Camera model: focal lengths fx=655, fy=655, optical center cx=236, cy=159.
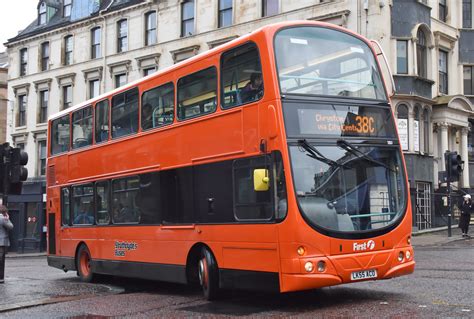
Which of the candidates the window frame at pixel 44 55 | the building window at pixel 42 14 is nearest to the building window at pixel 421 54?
the window frame at pixel 44 55

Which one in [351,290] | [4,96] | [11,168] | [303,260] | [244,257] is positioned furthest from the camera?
[4,96]

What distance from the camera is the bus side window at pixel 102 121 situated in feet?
46.2

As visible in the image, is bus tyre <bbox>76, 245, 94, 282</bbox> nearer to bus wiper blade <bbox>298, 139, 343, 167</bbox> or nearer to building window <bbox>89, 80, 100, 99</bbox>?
bus wiper blade <bbox>298, 139, 343, 167</bbox>

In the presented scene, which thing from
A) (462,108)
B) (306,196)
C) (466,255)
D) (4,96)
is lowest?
(466,255)

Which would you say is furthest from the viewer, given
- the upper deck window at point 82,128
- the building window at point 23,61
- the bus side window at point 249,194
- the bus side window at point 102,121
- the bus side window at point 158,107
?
the building window at point 23,61

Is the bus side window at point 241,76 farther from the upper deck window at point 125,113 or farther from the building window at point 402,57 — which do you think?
the building window at point 402,57

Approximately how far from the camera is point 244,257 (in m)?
9.72

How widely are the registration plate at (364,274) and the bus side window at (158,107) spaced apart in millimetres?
4467

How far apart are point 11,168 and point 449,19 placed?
25.3m

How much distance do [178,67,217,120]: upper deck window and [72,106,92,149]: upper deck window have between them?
13.0ft

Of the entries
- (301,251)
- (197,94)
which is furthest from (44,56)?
(301,251)

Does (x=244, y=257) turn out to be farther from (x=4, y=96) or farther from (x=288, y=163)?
(x=4, y=96)

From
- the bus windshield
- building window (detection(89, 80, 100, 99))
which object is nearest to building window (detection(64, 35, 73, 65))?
building window (detection(89, 80, 100, 99))

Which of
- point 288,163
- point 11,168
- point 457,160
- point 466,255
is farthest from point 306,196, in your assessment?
point 457,160
